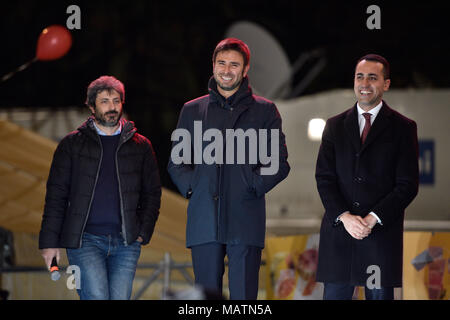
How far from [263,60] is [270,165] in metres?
8.25

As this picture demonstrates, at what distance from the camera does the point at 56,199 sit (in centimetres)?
462

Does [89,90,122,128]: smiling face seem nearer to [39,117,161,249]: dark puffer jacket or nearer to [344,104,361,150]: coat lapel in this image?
[39,117,161,249]: dark puffer jacket

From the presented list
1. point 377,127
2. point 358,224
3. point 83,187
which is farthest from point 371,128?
point 83,187

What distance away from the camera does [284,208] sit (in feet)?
41.9

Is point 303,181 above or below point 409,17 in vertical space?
below

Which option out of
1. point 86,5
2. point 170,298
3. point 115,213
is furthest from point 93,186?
point 86,5

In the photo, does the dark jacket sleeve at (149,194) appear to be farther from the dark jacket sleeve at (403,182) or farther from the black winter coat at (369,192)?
the dark jacket sleeve at (403,182)

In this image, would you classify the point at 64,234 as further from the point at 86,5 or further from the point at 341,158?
the point at 86,5

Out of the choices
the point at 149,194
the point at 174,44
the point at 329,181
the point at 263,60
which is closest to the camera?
the point at 329,181

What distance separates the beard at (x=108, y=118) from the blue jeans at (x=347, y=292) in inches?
60.2

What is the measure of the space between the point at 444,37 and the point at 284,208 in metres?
7.02

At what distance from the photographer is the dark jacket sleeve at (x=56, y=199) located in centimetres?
461

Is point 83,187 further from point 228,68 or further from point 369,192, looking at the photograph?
point 369,192

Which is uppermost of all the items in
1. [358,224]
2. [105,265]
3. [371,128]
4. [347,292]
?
[371,128]
